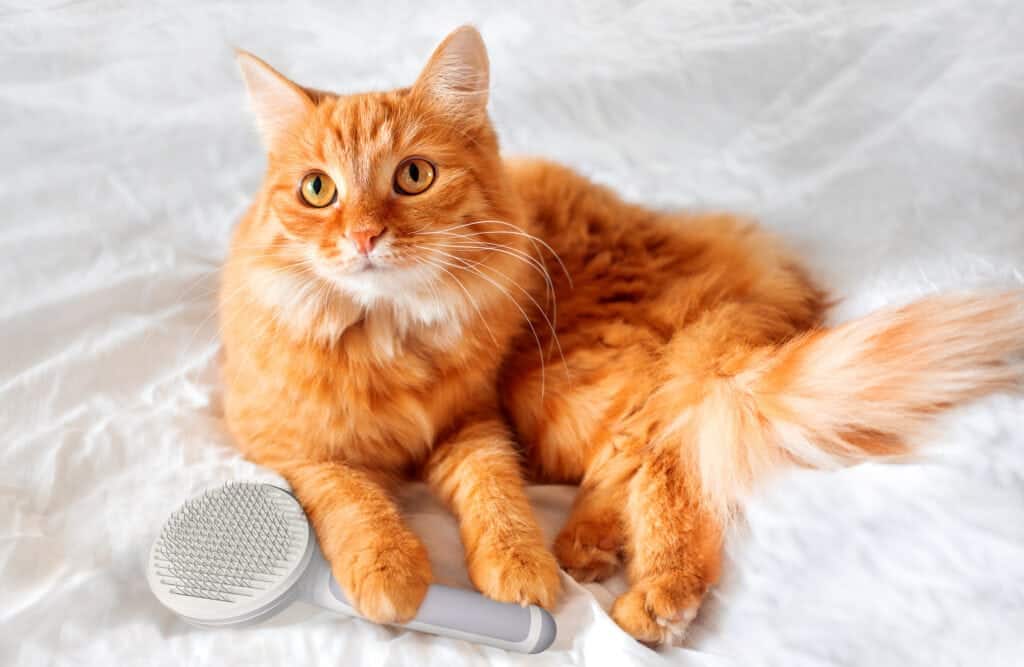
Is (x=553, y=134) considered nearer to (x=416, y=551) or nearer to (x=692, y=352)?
(x=692, y=352)

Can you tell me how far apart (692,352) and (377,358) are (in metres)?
0.55

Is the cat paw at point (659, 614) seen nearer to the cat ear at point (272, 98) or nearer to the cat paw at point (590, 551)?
the cat paw at point (590, 551)

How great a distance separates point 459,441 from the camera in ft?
4.90

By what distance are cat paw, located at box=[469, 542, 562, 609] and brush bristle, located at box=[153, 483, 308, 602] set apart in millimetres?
275

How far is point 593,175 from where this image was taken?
2.10 m

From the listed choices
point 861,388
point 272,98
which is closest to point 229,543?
point 272,98

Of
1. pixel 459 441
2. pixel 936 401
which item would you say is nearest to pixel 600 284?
pixel 459 441

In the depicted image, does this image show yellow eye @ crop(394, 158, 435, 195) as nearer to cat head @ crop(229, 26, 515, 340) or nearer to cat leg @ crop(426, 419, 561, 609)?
cat head @ crop(229, 26, 515, 340)

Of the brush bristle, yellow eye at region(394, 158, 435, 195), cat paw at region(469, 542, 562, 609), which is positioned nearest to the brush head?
the brush bristle

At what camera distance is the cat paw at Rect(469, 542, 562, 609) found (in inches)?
46.2

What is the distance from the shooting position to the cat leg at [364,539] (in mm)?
1143

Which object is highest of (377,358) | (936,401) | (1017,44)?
(1017,44)

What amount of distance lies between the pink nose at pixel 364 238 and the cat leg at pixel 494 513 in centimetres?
44

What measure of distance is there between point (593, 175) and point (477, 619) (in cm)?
128
